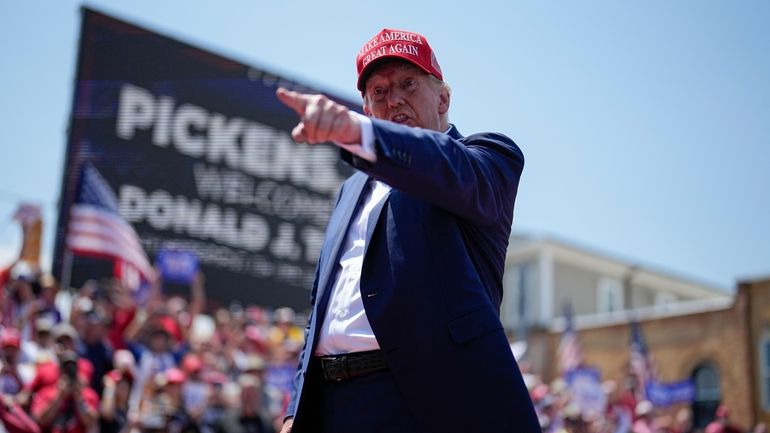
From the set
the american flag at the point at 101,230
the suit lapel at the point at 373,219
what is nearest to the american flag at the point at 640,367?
the american flag at the point at 101,230

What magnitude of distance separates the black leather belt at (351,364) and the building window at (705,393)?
2691 centimetres

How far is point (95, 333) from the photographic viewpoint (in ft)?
27.2

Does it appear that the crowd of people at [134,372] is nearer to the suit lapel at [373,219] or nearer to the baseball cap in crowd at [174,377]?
the baseball cap in crowd at [174,377]

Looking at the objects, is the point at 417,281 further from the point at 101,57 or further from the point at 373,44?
the point at 101,57

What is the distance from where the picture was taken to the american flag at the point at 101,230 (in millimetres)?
13352

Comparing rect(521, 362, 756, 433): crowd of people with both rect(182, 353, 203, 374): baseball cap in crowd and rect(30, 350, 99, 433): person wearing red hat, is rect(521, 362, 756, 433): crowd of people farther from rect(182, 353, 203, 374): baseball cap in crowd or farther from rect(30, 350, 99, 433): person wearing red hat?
rect(30, 350, 99, 433): person wearing red hat

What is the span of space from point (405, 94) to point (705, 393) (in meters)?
28.0

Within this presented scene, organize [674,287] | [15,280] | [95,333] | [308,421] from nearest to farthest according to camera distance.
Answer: [308,421] < [95,333] < [15,280] < [674,287]

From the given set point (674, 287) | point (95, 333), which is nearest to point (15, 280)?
point (95, 333)

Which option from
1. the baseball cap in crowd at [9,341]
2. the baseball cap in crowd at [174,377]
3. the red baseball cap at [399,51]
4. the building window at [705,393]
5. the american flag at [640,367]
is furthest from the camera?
the building window at [705,393]

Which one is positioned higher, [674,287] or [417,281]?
[674,287]

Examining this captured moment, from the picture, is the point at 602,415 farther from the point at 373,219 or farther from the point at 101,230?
the point at 373,219

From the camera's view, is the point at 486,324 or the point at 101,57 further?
the point at 101,57

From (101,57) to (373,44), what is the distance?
13.4 m
